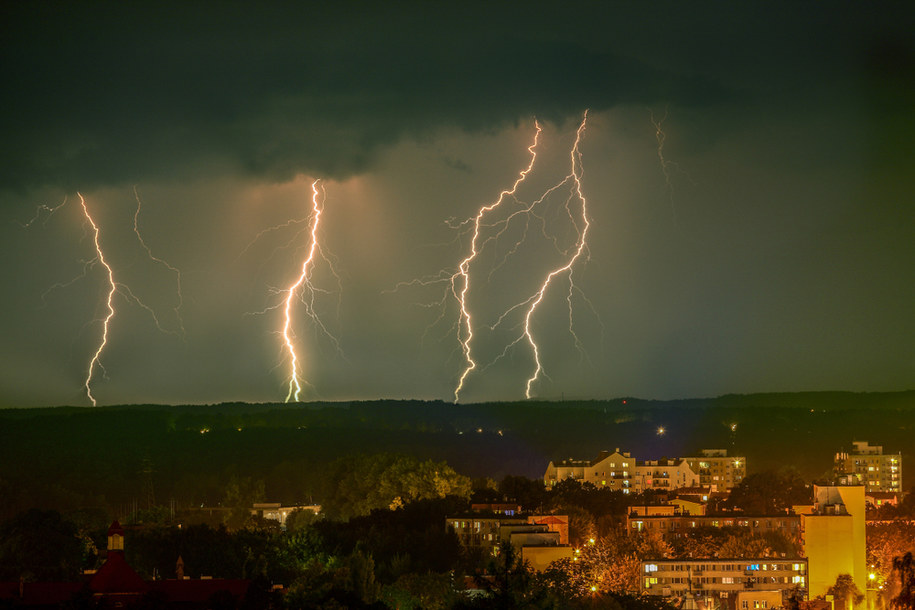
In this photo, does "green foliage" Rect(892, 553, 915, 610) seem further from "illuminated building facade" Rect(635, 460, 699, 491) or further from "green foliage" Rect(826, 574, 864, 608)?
"illuminated building facade" Rect(635, 460, 699, 491)

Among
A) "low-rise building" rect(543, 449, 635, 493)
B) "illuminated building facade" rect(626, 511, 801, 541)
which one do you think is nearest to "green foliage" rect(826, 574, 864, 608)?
"illuminated building facade" rect(626, 511, 801, 541)

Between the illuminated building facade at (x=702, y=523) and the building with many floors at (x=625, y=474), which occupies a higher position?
the building with many floors at (x=625, y=474)

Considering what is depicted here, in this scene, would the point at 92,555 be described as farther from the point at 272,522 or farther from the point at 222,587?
the point at 272,522

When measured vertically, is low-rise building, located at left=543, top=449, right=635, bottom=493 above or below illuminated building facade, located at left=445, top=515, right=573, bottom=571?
above

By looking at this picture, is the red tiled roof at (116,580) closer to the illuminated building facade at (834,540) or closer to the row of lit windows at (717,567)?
the row of lit windows at (717,567)

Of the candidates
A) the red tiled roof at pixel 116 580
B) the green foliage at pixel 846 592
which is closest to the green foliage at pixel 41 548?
the red tiled roof at pixel 116 580

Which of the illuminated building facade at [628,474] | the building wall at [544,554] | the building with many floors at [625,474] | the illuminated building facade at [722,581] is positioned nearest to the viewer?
the illuminated building facade at [722,581]

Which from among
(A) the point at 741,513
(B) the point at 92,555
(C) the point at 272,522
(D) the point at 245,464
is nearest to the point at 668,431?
→ (D) the point at 245,464
